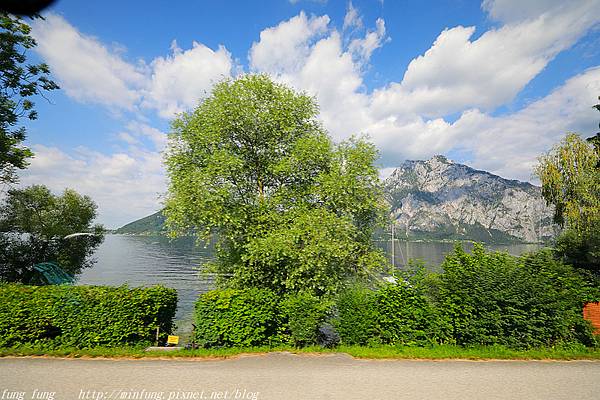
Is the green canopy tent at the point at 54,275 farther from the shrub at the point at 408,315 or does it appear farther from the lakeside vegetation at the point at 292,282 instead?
the shrub at the point at 408,315

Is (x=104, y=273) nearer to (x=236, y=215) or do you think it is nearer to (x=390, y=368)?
(x=236, y=215)

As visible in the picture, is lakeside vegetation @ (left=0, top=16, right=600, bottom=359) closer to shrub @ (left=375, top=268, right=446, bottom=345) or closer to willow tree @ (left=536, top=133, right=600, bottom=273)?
shrub @ (left=375, top=268, right=446, bottom=345)

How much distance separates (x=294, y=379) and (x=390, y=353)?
3.59 m

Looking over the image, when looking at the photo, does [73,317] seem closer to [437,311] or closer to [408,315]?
[408,315]

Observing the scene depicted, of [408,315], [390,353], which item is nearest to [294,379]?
[390,353]

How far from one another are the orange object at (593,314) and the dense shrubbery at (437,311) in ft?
0.70

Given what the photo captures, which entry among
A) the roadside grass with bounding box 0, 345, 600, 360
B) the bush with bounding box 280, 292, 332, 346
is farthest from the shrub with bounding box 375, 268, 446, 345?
the bush with bounding box 280, 292, 332, 346

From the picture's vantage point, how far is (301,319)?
1195 cm

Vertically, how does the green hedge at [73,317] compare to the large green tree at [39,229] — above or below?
below

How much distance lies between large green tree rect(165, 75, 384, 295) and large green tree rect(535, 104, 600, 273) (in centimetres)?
2892

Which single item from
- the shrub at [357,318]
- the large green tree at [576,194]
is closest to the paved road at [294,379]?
the shrub at [357,318]

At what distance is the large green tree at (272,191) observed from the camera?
15.2 metres

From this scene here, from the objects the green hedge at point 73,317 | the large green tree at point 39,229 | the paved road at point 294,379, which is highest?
the large green tree at point 39,229

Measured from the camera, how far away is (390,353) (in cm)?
1066
